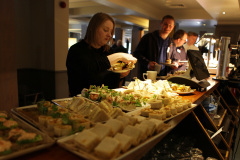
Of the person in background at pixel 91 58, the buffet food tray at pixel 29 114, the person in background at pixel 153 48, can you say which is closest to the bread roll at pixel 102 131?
the buffet food tray at pixel 29 114

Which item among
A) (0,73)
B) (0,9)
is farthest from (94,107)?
(0,9)

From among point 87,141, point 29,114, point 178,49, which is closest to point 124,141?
point 87,141

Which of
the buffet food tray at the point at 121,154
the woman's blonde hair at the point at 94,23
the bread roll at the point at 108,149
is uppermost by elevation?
the woman's blonde hair at the point at 94,23

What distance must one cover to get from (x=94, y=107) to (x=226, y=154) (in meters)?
1.84

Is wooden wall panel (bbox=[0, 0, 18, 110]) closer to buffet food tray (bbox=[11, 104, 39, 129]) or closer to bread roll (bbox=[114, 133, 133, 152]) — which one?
buffet food tray (bbox=[11, 104, 39, 129])

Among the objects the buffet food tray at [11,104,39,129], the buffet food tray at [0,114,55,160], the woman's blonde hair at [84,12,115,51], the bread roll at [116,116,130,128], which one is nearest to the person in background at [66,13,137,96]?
the woman's blonde hair at [84,12,115,51]

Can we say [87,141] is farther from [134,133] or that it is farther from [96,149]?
[134,133]

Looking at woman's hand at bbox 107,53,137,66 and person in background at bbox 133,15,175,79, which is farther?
person in background at bbox 133,15,175,79

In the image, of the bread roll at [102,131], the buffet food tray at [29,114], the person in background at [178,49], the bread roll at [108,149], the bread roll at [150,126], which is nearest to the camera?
the bread roll at [108,149]

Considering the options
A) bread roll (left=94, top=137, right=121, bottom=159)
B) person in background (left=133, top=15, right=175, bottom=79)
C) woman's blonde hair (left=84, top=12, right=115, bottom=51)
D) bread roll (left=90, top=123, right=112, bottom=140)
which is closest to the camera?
bread roll (left=94, top=137, right=121, bottom=159)

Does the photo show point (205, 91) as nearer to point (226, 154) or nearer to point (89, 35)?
point (226, 154)

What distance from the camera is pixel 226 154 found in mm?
2381

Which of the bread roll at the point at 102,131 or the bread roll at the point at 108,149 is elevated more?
the bread roll at the point at 102,131

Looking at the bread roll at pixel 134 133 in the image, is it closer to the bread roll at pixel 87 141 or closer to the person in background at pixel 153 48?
the bread roll at pixel 87 141
